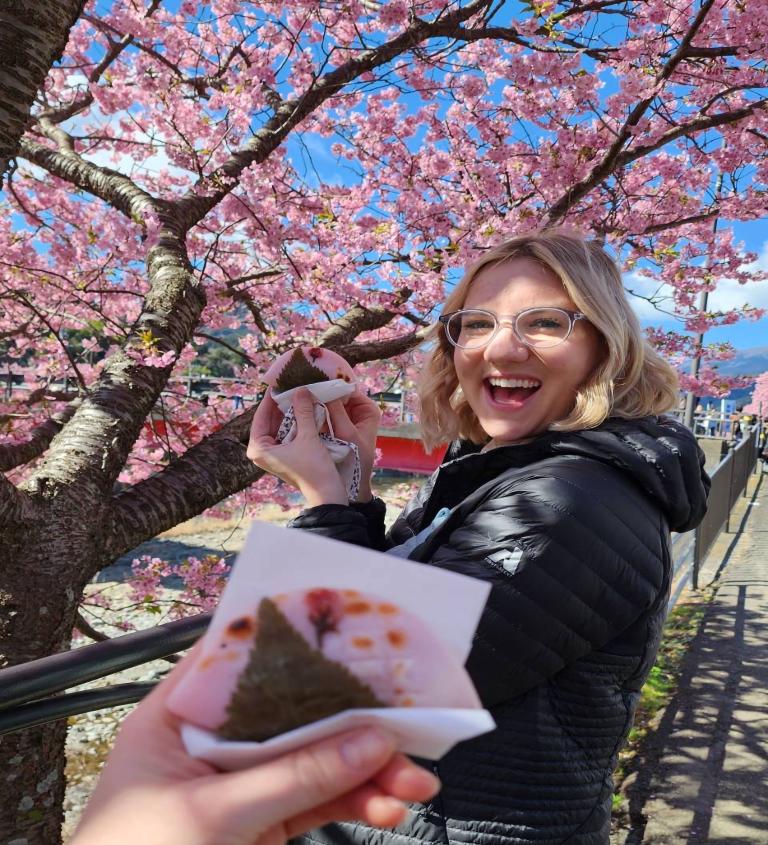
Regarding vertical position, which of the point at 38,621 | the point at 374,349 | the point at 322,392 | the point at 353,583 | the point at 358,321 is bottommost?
the point at 38,621

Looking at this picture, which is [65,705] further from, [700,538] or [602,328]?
[700,538]

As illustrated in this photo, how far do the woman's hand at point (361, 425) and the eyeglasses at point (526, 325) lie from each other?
1.09ft

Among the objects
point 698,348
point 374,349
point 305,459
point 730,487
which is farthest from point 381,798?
point 730,487

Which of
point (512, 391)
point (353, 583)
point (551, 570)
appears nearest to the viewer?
point (353, 583)

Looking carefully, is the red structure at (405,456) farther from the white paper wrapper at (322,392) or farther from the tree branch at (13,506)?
the white paper wrapper at (322,392)

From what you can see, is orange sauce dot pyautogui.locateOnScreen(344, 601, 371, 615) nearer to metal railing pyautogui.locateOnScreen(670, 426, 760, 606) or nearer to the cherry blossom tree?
the cherry blossom tree

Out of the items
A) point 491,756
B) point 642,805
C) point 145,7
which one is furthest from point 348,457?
point 145,7

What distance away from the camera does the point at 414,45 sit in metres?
3.65

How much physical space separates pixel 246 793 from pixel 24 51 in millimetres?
2195

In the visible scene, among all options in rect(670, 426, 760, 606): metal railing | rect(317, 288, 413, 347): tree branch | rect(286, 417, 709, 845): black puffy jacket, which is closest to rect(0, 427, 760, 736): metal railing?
rect(286, 417, 709, 845): black puffy jacket

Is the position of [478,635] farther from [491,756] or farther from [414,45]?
[414,45]

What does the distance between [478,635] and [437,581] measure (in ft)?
1.66

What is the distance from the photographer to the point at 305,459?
150 centimetres

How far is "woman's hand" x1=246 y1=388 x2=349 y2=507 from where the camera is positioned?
1.47 meters
